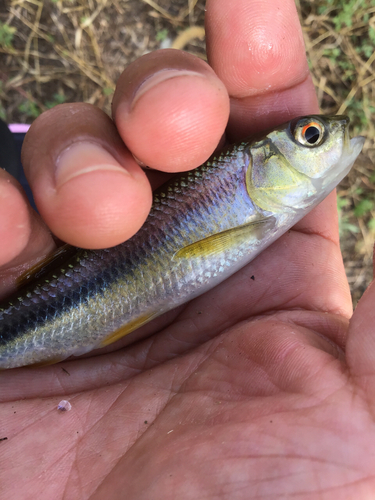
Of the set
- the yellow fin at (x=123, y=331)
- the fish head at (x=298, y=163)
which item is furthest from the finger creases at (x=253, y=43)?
the yellow fin at (x=123, y=331)

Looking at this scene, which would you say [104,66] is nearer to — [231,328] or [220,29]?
[220,29]

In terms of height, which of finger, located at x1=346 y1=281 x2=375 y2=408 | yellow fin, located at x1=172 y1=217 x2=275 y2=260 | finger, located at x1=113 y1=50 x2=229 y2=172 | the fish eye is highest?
finger, located at x1=113 y1=50 x2=229 y2=172

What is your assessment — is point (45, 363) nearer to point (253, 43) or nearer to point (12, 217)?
point (12, 217)

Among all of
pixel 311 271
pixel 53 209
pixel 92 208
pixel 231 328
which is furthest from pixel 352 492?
pixel 53 209

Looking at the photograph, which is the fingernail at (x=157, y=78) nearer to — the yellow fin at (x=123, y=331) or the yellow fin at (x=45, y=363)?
the yellow fin at (x=123, y=331)

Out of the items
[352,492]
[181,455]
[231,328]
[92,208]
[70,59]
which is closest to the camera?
[352,492]

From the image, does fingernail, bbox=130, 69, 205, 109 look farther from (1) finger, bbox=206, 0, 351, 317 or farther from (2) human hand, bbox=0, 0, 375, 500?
(1) finger, bbox=206, 0, 351, 317

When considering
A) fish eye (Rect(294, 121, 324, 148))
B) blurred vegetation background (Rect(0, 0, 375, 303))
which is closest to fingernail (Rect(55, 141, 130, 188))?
fish eye (Rect(294, 121, 324, 148))
